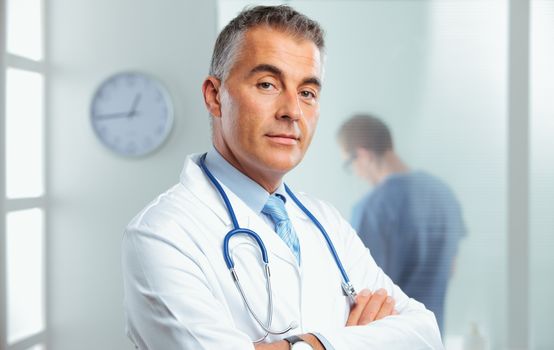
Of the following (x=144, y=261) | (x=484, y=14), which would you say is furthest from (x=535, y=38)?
(x=144, y=261)

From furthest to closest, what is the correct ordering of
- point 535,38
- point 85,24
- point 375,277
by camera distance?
point 85,24, point 535,38, point 375,277

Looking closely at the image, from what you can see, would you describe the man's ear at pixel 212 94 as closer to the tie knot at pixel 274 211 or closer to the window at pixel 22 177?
the tie knot at pixel 274 211

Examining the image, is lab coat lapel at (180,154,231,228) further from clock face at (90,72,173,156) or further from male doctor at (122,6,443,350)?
clock face at (90,72,173,156)

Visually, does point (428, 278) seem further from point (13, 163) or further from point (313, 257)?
point (13, 163)

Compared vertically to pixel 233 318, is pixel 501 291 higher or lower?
lower

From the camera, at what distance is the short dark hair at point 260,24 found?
3.58 ft

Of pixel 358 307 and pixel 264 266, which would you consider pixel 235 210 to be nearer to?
pixel 264 266

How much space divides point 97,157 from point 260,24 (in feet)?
6.47

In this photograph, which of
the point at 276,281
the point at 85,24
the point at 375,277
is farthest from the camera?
the point at 85,24

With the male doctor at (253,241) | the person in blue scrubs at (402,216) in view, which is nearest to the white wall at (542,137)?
the person in blue scrubs at (402,216)

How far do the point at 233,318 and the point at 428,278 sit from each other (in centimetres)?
161

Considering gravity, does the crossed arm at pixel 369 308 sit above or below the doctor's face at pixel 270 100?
below

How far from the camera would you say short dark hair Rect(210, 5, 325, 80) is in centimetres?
109

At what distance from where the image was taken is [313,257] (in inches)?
44.8
